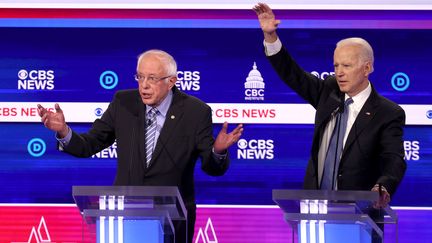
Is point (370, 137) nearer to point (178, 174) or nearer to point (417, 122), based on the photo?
point (178, 174)

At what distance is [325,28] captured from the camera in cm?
580

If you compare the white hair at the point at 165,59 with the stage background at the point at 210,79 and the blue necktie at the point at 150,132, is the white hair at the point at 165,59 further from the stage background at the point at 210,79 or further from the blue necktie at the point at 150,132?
the stage background at the point at 210,79

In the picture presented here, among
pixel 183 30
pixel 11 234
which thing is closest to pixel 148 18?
pixel 183 30

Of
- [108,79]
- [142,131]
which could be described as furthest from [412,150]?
[142,131]

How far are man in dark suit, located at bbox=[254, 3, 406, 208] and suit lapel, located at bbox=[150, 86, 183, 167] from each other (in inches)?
19.2

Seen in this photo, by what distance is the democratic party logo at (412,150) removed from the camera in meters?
5.79

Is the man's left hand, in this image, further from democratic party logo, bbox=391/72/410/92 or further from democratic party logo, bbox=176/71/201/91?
democratic party logo, bbox=176/71/201/91

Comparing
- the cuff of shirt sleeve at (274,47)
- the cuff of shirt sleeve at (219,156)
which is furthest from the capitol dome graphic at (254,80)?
the cuff of shirt sleeve at (219,156)

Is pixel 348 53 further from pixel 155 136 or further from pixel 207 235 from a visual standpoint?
pixel 207 235

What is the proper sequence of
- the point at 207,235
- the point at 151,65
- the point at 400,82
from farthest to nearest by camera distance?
the point at 207,235, the point at 400,82, the point at 151,65

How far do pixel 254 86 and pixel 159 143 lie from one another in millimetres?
1433

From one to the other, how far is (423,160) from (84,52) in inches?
83.1

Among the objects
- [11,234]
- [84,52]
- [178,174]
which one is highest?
[84,52]

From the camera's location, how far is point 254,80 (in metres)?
5.82
